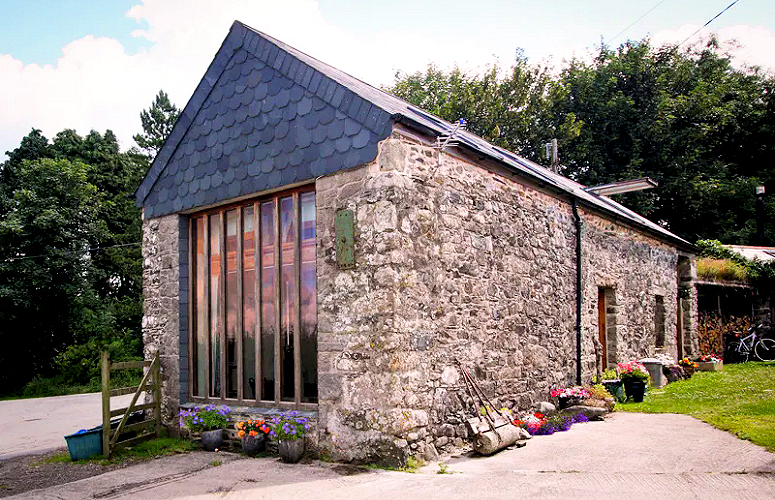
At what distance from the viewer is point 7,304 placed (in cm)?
2102

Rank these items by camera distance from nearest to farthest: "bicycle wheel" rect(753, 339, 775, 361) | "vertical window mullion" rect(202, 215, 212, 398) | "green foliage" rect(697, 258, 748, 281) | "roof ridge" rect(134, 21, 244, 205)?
"vertical window mullion" rect(202, 215, 212, 398) < "roof ridge" rect(134, 21, 244, 205) < "bicycle wheel" rect(753, 339, 775, 361) < "green foliage" rect(697, 258, 748, 281)

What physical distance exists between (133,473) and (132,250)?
20.6 metres

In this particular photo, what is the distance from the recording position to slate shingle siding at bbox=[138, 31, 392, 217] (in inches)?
295

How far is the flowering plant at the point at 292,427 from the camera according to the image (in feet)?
24.1

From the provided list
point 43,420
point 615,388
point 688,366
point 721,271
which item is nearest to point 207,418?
point 615,388

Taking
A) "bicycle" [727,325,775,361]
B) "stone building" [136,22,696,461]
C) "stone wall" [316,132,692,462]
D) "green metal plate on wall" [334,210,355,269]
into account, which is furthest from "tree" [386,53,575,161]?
"green metal plate on wall" [334,210,355,269]

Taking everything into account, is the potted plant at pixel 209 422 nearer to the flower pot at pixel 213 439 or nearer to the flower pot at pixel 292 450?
the flower pot at pixel 213 439

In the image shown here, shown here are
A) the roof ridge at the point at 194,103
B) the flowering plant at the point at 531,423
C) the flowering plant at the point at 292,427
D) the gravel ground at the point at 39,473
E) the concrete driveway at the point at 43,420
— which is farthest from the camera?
the concrete driveway at the point at 43,420

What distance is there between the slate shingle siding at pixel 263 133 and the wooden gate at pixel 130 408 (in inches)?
99.6

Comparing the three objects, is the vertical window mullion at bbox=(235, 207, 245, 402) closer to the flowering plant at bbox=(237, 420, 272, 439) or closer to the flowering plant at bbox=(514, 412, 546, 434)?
the flowering plant at bbox=(237, 420, 272, 439)

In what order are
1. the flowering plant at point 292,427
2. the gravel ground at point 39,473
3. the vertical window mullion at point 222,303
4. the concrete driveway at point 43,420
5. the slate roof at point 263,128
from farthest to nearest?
the concrete driveway at point 43,420
the vertical window mullion at point 222,303
the slate roof at point 263,128
the flowering plant at point 292,427
the gravel ground at point 39,473

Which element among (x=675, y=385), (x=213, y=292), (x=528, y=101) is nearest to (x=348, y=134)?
(x=213, y=292)

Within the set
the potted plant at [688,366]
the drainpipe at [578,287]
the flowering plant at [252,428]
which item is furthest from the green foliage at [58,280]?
the potted plant at [688,366]

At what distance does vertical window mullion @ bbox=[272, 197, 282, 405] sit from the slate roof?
1.32 feet
